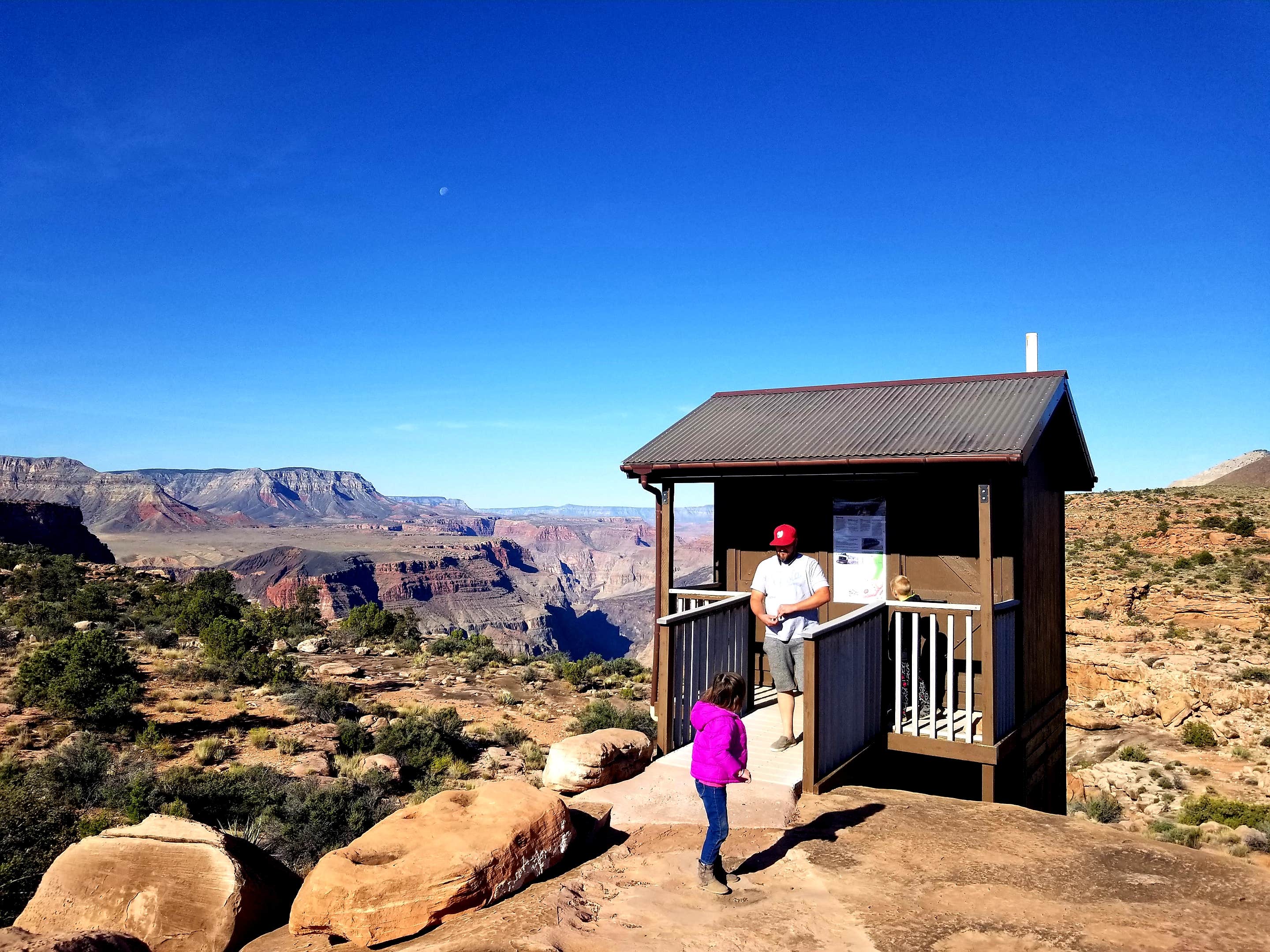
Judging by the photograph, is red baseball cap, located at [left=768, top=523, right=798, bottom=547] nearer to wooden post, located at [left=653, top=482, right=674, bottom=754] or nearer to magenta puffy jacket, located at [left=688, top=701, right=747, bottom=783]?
wooden post, located at [left=653, top=482, right=674, bottom=754]

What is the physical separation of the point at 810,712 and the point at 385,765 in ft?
25.8

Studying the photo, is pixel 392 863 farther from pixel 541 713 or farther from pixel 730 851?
pixel 541 713

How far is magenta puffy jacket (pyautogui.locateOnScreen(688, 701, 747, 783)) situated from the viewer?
14.7 ft

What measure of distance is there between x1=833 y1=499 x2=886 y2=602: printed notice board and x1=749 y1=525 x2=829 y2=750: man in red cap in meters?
2.08

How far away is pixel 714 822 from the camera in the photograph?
4.43 m

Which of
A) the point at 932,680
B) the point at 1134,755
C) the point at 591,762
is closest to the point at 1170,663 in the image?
the point at 1134,755

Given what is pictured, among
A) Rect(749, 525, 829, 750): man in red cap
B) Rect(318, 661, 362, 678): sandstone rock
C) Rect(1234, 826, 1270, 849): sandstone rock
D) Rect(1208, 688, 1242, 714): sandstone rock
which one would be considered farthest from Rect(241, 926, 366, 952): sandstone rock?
Rect(1208, 688, 1242, 714): sandstone rock

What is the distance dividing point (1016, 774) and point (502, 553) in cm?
16085

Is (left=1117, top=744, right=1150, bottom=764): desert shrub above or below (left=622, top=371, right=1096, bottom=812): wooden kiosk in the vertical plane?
below

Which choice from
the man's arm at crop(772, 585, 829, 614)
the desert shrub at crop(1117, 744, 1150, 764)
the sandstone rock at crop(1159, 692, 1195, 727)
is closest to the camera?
the man's arm at crop(772, 585, 829, 614)

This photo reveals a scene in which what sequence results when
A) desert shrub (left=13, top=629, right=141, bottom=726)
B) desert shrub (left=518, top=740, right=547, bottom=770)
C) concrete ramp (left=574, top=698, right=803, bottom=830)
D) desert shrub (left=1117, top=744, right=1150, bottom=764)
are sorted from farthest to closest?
desert shrub (left=1117, top=744, right=1150, bottom=764) → desert shrub (left=13, top=629, right=141, bottom=726) → desert shrub (left=518, top=740, right=547, bottom=770) → concrete ramp (left=574, top=698, right=803, bottom=830)

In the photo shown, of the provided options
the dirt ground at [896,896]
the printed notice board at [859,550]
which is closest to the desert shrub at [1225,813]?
the printed notice board at [859,550]

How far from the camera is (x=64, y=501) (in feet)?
530

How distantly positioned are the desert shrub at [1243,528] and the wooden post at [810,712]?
40.7 m
